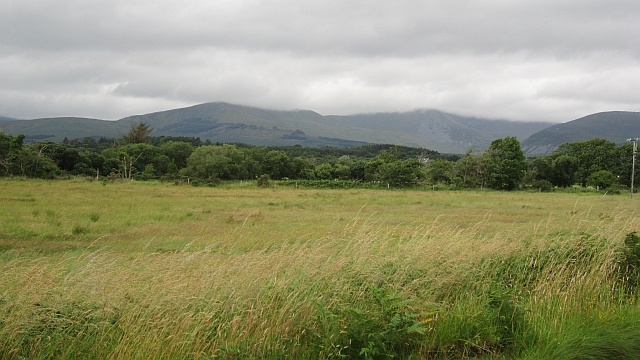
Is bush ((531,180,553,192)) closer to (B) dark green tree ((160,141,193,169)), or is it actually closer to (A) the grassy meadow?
(A) the grassy meadow

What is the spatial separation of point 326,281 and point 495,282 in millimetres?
2835

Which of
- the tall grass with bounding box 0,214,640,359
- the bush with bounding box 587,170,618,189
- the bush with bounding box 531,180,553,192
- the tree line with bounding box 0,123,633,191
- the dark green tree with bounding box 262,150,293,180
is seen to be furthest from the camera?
the dark green tree with bounding box 262,150,293,180

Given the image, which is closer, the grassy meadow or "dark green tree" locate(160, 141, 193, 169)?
the grassy meadow

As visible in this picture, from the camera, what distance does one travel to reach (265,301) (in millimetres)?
5238

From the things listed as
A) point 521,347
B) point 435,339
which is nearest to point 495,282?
point 521,347

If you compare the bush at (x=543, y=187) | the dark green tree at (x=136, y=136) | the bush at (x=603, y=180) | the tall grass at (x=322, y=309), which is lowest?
the bush at (x=543, y=187)

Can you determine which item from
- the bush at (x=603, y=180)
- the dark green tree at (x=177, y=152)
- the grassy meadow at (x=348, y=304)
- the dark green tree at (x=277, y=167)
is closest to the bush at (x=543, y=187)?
the bush at (x=603, y=180)

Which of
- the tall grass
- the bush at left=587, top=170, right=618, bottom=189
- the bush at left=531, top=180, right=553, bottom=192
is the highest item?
the tall grass

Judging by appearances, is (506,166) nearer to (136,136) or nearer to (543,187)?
(543,187)

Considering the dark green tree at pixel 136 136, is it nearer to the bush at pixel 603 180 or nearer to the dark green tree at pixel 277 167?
the dark green tree at pixel 277 167

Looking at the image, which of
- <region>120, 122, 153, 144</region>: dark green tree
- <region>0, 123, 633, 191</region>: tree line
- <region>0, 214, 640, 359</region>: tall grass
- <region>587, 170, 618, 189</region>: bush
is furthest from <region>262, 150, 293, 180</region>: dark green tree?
<region>0, 214, 640, 359</region>: tall grass

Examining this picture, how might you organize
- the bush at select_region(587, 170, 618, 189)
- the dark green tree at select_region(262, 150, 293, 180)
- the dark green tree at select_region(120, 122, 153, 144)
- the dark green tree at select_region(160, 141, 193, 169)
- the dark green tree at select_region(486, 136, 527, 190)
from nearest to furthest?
the dark green tree at select_region(486, 136, 527, 190), the bush at select_region(587, 170, 618, 189), the dark green tree at select_region(262, 150, 293, 180), the dark green tree at select_region(160, 141, 193, 169), the dark green tree at select_region(120, 122, 153, 144)

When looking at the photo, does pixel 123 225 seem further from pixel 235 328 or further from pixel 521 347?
pixel 521 347

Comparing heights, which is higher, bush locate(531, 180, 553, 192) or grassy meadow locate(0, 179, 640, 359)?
grassy meadow locate(0, 179, 640, 359)
